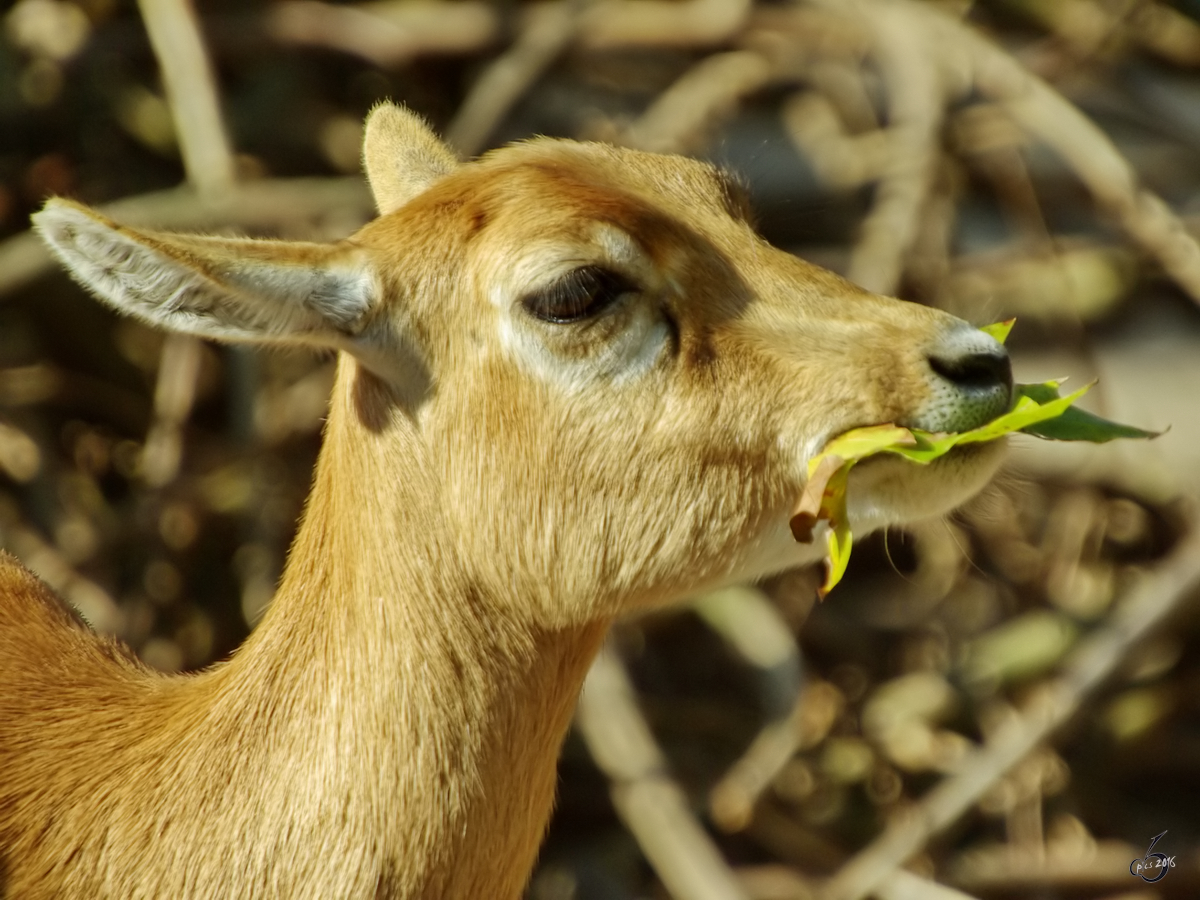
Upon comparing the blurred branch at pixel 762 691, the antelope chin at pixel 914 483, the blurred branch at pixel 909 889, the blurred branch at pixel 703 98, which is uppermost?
the antelope chin at pixel 914 483

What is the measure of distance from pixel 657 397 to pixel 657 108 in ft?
13.4

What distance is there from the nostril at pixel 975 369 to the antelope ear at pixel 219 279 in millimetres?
1146

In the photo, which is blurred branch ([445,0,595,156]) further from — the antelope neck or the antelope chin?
the antelope chin

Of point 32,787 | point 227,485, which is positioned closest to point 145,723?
point 32,787

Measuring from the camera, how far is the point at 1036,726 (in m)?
5.81

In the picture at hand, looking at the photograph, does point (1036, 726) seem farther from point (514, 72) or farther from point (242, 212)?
point (242, 212)

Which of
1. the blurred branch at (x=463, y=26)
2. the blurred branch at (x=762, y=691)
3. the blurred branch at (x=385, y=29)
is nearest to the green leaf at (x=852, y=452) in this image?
the blurred branch at (x=762, y=691)

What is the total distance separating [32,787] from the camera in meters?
3.10

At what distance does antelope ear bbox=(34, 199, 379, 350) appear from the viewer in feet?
8.55

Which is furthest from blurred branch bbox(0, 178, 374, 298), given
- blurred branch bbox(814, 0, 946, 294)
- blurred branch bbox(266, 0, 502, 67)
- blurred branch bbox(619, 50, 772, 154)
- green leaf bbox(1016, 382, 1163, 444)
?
green leaf bbox(1016, 382, 1163, 444)

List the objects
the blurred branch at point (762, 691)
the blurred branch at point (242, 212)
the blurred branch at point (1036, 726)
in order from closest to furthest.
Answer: the blurred branch at point (1036, 726)
the blurred branch at point (762, 691)
the blurred branch at point (242, 212)

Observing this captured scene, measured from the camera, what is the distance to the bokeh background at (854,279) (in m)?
6.20

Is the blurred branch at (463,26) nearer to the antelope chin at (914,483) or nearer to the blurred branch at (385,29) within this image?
the blurred branch at (385,29)

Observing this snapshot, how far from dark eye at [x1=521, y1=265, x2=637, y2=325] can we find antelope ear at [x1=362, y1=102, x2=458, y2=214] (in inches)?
36.9
